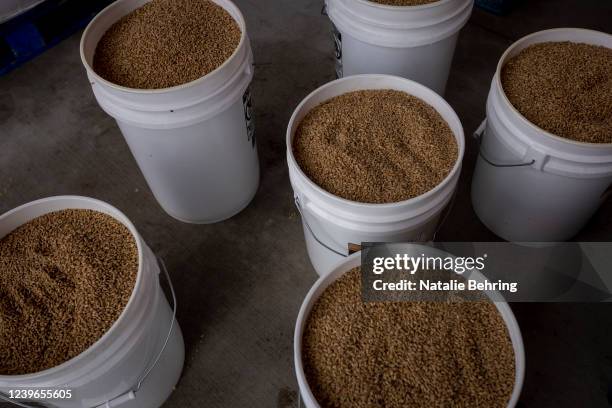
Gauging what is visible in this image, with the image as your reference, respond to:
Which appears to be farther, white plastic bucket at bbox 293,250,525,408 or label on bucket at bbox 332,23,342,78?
label on bucket at bbox 332,23,342,78

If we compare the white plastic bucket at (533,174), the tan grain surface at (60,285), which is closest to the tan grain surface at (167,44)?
the tan grain surface at (60,285)

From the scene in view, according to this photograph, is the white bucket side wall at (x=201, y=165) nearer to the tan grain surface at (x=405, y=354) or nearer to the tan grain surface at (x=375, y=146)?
the tan grain surface at (x=375, y=146)

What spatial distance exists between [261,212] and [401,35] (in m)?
0.79

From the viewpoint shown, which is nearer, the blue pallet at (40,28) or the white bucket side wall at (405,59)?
the white bucket side wall at (405,59)

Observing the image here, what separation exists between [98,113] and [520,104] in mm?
1739

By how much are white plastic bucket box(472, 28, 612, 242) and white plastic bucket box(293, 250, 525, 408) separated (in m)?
0.47

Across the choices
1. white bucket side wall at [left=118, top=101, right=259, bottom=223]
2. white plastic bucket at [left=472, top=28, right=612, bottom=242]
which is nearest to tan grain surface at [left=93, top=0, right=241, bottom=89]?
white bucket side wall at [left=118, top=101, right=259, bottom=223]

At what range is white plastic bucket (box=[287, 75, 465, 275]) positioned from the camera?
1.16 metres

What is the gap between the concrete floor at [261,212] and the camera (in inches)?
57.7

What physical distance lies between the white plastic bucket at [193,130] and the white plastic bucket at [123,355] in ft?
1.00

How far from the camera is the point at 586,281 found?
162cm

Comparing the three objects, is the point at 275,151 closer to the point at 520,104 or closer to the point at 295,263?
the point at 295,263

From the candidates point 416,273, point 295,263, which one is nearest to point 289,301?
point 295,263

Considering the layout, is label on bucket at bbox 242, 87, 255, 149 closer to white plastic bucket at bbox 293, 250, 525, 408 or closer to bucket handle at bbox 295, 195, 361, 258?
bucket handle at bbox 295, 195, 361, 258
